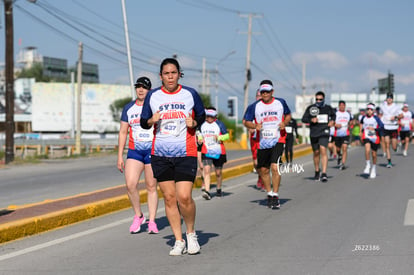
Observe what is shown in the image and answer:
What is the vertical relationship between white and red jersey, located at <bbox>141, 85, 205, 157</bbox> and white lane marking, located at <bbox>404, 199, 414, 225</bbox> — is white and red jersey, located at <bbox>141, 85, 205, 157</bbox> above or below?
above

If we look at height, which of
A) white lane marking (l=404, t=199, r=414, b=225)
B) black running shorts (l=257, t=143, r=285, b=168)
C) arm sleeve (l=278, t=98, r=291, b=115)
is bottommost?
white lane marking (l=404, t=199, r=414, b=225)

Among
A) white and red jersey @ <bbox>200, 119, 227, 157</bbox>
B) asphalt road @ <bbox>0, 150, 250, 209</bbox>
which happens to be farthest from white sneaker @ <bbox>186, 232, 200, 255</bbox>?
asphalt road @ <bbox>0, 150, 250, 209</bbox>

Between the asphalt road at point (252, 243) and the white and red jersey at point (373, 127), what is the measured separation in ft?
16.7

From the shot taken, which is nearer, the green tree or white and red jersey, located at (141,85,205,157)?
white and red jersey, located at (141,85,205,157)

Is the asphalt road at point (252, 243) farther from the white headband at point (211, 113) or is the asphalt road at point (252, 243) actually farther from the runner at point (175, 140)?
the white headband at point (211, 113)

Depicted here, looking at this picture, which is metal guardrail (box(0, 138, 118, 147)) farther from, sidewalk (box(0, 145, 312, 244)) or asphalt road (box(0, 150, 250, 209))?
sidewalk (box(0, 145, 312, 244))

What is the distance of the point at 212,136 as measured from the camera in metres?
13.1

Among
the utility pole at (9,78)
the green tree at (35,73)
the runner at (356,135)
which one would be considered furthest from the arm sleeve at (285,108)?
the green tree at (35,73)

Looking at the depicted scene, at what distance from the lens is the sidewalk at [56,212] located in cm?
840

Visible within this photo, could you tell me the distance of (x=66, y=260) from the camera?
6.73 m

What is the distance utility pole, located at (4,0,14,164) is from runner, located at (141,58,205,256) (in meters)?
21.8

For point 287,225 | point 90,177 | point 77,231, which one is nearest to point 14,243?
point 77,231

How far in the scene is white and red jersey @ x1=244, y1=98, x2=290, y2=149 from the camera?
10.8 meters

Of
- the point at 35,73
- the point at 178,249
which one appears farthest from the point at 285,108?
the point at 35,73
